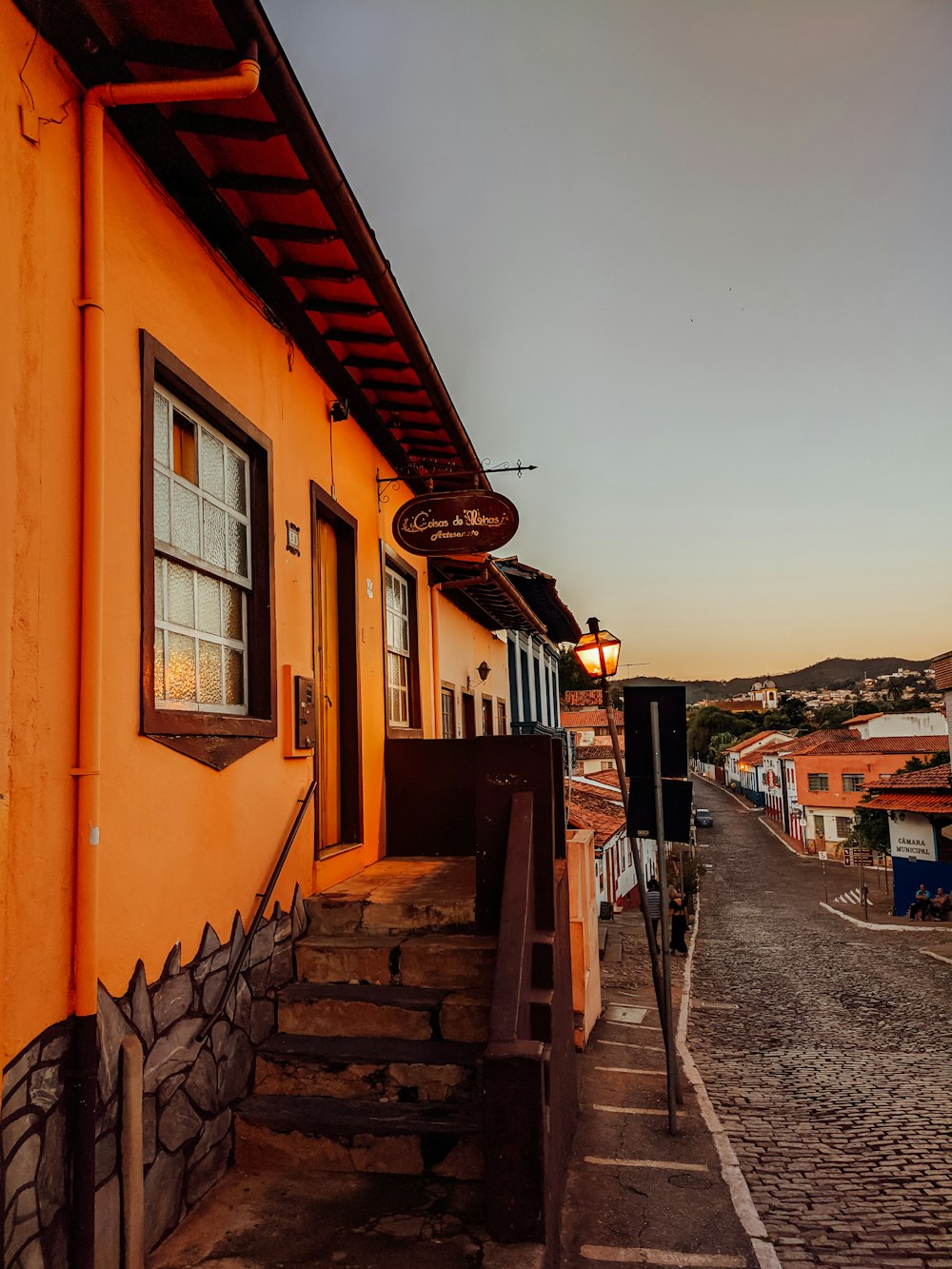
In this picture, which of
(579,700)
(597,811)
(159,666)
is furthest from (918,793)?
(159,666)

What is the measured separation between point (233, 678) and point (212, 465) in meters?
1.23

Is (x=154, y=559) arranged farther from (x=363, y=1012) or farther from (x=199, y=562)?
(x=363, y=1012)

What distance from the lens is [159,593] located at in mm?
3967

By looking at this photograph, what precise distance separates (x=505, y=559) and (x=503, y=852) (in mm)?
10637

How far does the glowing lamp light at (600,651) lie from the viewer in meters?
9.95

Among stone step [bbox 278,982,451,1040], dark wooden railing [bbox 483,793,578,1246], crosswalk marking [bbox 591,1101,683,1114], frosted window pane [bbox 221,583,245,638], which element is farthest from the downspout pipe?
crosswalk marking [bbox 591,1101,683,1114]

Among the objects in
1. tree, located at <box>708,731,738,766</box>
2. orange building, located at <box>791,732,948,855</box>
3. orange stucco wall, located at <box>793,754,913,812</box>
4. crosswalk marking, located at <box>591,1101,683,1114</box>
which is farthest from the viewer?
tree, located at <box>708,731,738,766</box>

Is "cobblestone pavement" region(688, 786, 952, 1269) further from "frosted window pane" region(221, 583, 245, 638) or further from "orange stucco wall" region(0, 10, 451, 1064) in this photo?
"frosted window pane" region(221, 583, 245, 638)

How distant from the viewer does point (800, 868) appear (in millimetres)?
45125

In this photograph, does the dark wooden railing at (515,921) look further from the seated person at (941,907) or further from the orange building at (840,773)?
the orange building at (840,773)

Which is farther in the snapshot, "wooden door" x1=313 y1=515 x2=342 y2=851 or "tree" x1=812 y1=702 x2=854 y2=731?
"tree" x1=812 y1=702 x2=854 y2=731

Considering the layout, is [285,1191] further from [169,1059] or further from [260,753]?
[260,753]

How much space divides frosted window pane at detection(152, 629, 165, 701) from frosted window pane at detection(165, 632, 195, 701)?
4 cm

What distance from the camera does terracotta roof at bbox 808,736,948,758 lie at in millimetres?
50197
